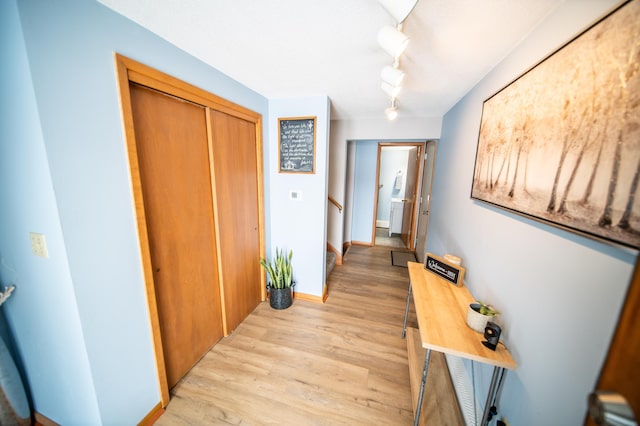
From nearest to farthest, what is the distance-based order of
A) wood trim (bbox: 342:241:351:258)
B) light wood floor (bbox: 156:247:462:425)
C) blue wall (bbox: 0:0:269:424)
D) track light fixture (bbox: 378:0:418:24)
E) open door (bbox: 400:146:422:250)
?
track light fixture (bbox: 378:0:418:24)
blue wall (bbox: 0:0:269:424)
light wood floor (bbox: 156:247:462:425)
open door (bbox: 400:146:422:250)
wood trim (bbox: 342:241:351:258)

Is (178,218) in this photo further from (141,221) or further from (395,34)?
(395,34)

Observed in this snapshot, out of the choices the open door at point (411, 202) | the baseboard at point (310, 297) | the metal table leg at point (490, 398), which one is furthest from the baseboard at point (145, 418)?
the open door at point (411, 202)

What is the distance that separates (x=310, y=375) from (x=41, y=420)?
1.59m

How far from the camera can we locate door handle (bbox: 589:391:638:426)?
1.07 ft

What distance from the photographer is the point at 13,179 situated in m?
0.90

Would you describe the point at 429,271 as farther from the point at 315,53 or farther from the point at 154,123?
the point at 154,123

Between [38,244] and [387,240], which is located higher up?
[38,244]

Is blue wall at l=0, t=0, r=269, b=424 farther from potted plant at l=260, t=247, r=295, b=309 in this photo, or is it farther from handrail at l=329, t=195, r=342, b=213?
handrail at l=329, t=195, r=342, b=213

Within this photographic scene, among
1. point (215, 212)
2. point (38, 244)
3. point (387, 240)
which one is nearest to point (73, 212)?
point (38, 244)

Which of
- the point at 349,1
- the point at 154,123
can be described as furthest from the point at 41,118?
the point at 349,1

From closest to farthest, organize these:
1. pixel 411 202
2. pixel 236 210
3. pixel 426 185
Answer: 1. pixel 236 210
2. pixel 426 185
3. pixel 411 202

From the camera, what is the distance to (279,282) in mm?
2371

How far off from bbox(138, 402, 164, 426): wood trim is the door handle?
1951 mm

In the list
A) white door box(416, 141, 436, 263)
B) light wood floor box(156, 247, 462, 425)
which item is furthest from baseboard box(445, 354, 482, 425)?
white door box(416, 141, 436, 263)
